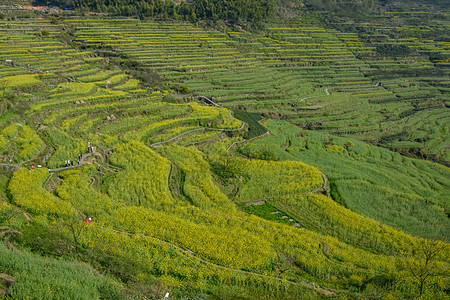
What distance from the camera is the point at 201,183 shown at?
27.8m

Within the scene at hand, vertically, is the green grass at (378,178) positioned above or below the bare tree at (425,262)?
below

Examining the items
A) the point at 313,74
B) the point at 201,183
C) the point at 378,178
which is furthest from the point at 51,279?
the point at 313,74

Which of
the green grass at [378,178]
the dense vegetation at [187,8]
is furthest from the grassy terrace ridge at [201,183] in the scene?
the dense vegetation at [187,8]

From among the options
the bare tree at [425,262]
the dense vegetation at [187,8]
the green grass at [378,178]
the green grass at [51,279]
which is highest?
the dense vegetation at [187,8]

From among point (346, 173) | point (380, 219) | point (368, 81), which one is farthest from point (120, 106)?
point (368, 81)

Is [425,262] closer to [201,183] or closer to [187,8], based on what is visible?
[201,183]

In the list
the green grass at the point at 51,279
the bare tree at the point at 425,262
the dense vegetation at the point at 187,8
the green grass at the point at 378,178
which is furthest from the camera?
the dense vegetation at the point at 187,8

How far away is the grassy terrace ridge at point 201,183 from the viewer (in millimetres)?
16891

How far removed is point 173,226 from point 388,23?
362 feet

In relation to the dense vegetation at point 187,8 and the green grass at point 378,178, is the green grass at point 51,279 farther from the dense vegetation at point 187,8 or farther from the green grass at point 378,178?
the dense vegetation at point 187,8

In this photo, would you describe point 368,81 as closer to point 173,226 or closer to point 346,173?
point 346,173

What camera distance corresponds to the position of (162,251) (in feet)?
59.8

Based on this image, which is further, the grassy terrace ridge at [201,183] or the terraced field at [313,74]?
the terraced field at [313,74]

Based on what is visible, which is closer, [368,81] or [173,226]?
[173,226]
